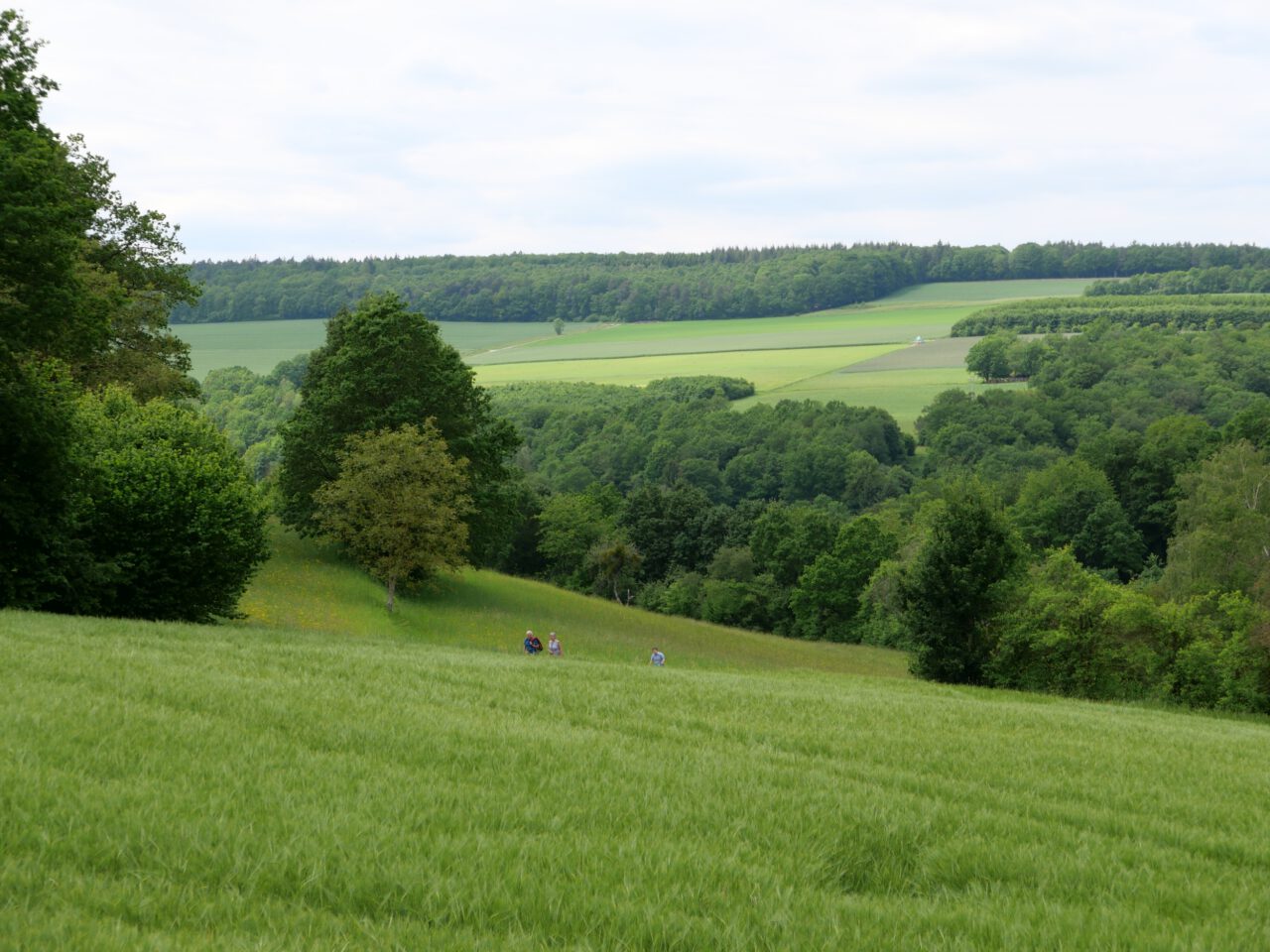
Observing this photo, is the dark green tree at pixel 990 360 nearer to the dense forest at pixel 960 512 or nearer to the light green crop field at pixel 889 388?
the light green crop field at pixel 889 388

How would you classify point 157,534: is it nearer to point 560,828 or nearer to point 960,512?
point 560,828

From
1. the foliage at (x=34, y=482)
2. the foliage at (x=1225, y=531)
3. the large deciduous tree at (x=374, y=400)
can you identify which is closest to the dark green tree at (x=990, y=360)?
the foliage at (x=1225, y=531)

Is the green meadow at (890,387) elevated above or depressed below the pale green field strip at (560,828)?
below

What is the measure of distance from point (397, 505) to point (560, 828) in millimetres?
40681

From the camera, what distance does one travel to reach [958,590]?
174 feet

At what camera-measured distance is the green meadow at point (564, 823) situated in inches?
265

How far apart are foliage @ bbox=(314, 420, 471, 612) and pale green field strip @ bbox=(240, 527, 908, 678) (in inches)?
72.9

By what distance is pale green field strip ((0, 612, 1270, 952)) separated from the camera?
6.71m

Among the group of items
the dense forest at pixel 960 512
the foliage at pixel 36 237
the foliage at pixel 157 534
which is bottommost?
the dense forest at pixel 960 512

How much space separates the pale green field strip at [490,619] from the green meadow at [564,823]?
90.5ft

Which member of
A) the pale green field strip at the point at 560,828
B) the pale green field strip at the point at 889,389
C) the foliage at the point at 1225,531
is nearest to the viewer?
the pale green field strip at the point at 560,828

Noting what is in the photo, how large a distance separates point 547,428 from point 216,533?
470 feet

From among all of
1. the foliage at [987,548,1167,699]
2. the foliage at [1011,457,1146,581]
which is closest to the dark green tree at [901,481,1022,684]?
the foliage at [987,548,1167,699]

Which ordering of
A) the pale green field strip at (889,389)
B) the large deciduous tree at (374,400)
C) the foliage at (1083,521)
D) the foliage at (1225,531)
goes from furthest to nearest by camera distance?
1. the pale green field strip at (889,389)
2. the foliage at (1083,521)
3. the foliage at (1225,531)
4. the large deciduous tree at (374,400)
